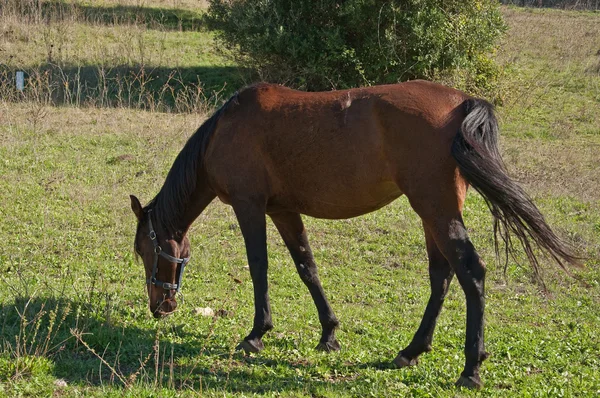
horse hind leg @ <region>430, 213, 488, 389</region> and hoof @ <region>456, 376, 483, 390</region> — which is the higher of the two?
horse hind leg @ <region>430, 213, 488, 389</region>

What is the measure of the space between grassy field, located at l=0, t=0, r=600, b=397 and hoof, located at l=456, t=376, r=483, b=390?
55 mm

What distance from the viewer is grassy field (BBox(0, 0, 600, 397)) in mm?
5445

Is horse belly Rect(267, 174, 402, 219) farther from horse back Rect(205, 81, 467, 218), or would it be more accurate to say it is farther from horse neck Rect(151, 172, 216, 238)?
horse neck Rect(151, 172, 216, 238)

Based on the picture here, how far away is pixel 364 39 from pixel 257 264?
12951 millimetres

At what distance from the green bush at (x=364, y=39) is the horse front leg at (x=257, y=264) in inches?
451

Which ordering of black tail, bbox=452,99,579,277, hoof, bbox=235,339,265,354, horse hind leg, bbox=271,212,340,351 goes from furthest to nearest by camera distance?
horse hind leg, bbox=271,212,340,351, hoof, bbox=235,339,265,354, black tail, bbox=452,99,579,277

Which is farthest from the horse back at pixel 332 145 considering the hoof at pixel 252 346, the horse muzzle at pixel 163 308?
the hoof at pixel 252 346

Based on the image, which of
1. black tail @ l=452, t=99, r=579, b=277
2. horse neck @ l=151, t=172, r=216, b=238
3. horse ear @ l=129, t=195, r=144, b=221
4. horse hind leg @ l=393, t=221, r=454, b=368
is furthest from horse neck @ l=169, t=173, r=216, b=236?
black tail @ l=452, t=99, r=579, b=277

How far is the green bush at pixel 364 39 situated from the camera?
17.2 metres

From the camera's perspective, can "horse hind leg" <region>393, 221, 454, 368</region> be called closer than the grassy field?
No

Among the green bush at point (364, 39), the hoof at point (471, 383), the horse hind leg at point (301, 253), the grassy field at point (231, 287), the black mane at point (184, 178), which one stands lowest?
the grassy field at point (231, 287)

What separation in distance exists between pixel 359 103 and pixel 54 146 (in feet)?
28.3

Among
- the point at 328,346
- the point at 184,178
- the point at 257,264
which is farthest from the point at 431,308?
the point at 184,178

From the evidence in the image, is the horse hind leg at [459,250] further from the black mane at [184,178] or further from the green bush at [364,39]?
the green bush at [364,39]
